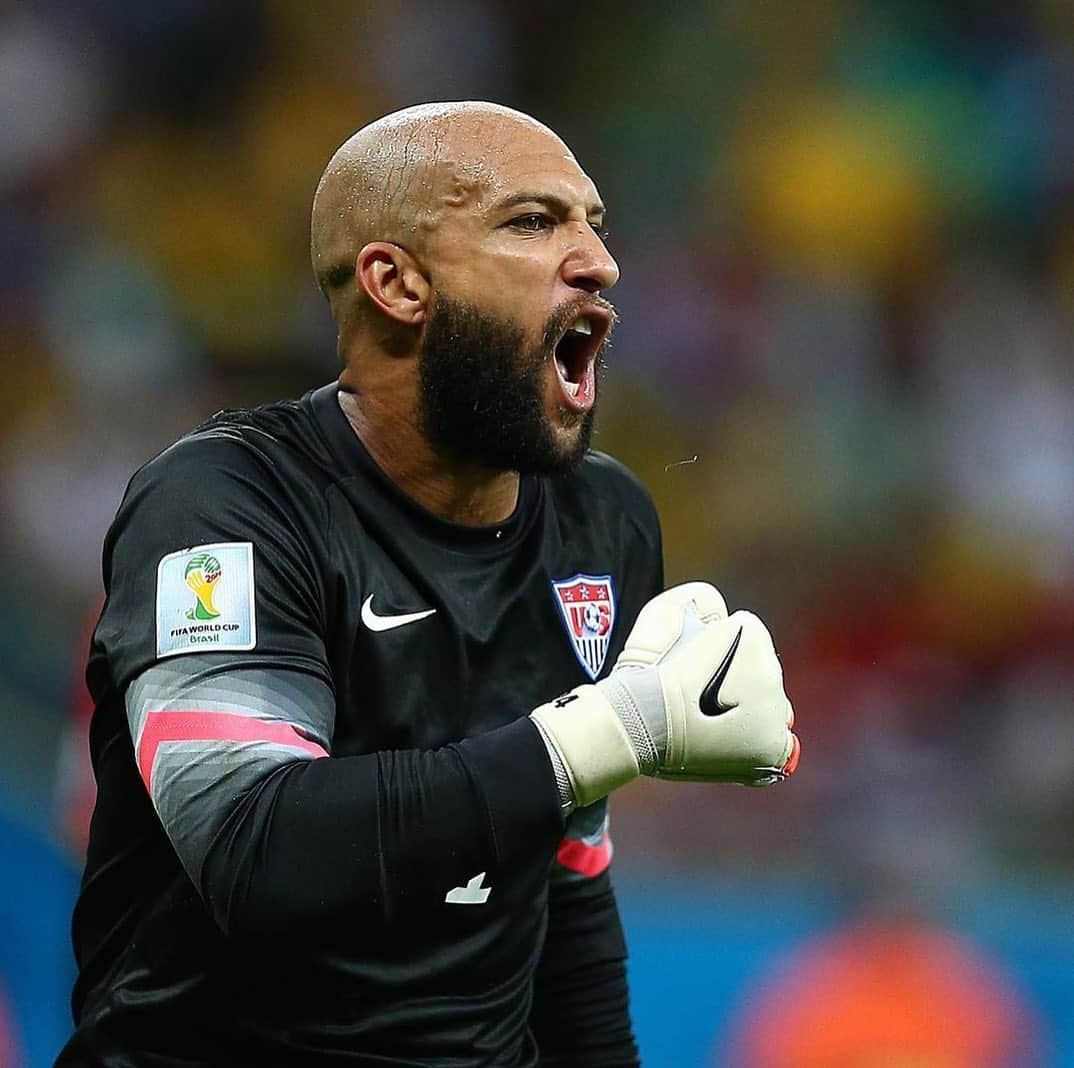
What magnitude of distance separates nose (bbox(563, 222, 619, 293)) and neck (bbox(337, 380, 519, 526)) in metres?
0.26

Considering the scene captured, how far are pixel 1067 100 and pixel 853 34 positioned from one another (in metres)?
0.76

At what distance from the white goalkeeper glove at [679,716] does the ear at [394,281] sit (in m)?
0.54

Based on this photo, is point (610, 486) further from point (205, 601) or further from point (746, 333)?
point (746, 333)

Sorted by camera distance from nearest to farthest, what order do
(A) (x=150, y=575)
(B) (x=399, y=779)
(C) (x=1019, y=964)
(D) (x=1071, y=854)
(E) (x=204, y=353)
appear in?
1. (B) (x=399, y=779)
2. (A) (x=150, y=575)
3. (C) (x=1019, y=964)
4. (D) (x=1071, y=854)
5. (E) (x=204, y=353)

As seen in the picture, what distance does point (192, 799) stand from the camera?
1.67 m

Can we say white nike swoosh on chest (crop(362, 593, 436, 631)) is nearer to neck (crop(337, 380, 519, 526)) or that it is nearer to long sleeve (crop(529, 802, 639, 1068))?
neck (crop(337, 380, 519, 526))

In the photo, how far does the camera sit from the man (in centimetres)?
166

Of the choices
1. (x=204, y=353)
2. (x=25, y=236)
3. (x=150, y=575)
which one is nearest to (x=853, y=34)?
(x=204, y=353)

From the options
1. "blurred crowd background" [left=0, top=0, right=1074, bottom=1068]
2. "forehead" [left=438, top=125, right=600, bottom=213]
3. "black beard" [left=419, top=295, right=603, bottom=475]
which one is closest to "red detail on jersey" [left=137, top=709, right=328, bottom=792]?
"black beard" [left=419, top=295, right=603, bottom=475]

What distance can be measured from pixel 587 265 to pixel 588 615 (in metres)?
0.48

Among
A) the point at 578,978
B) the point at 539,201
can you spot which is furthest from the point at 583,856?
the point at 539,201

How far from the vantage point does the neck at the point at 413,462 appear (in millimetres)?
2088

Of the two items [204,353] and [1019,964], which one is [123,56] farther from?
[1019,964]

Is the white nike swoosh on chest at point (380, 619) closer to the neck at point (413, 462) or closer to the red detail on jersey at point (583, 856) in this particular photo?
the neck at point (413, 462)
